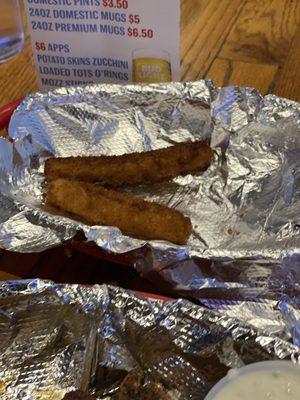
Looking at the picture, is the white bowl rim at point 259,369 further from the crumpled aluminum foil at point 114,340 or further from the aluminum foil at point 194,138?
the aluminum foil at point 194,138

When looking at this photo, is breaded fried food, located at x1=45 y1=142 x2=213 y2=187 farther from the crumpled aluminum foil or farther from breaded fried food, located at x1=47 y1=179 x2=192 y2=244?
the crumpled aluminum foil

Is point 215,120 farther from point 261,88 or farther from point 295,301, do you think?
point 295,301

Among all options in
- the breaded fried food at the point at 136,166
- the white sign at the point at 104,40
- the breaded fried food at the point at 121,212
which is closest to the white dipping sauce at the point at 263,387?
the breaded fried food at the point at 121,212

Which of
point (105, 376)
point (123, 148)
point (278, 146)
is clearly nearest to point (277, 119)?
point (278, 146)

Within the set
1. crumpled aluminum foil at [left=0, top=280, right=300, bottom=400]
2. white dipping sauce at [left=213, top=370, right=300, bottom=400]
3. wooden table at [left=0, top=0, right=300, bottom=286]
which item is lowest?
crumpled aluminum foil at [left=0, top=280, right=300, bottom=400]

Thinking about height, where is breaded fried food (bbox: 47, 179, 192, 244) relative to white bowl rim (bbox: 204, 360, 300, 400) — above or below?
below

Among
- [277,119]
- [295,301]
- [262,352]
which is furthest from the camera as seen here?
[277,119]

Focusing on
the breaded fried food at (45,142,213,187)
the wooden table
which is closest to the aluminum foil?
the breaded fried food at (45,142,213,187)
